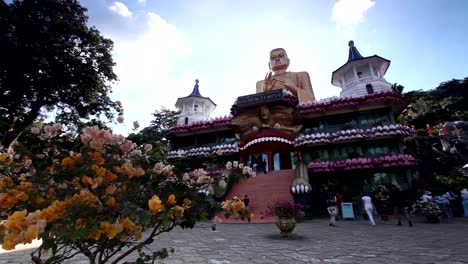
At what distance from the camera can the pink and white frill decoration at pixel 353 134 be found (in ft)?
51.8

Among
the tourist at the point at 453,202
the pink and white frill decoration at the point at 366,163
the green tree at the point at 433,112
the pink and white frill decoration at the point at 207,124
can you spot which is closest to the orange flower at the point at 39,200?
the pink and white frill decoration at the point at 366,163

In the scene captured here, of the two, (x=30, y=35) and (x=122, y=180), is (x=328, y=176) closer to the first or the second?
(x=122, y=180)

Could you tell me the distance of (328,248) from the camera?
265 inches

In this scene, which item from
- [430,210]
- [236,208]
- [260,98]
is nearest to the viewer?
[236,208]

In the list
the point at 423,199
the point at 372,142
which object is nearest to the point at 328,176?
the point at 372,142

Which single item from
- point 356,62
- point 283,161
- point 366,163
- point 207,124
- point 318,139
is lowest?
point 366,163

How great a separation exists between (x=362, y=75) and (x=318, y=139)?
9.13m

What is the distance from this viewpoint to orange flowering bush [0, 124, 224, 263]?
1.72 m

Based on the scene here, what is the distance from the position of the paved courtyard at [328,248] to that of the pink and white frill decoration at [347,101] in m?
9.94

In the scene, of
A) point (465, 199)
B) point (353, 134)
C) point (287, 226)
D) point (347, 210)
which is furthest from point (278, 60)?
point (287, 226)

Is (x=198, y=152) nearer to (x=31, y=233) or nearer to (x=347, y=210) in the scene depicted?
(x=347, y=210)

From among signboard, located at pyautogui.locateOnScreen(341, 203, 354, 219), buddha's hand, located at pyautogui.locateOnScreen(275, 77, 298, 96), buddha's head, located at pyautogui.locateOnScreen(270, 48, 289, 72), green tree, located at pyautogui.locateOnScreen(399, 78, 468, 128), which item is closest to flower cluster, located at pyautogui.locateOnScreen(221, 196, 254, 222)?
signboard, located at pyautogui.locateOnScreen(341, 203, 354, 219)

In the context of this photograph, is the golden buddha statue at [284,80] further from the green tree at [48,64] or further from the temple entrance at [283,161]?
the green tree at [48,64]

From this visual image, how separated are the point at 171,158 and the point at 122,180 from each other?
19.6 metres
